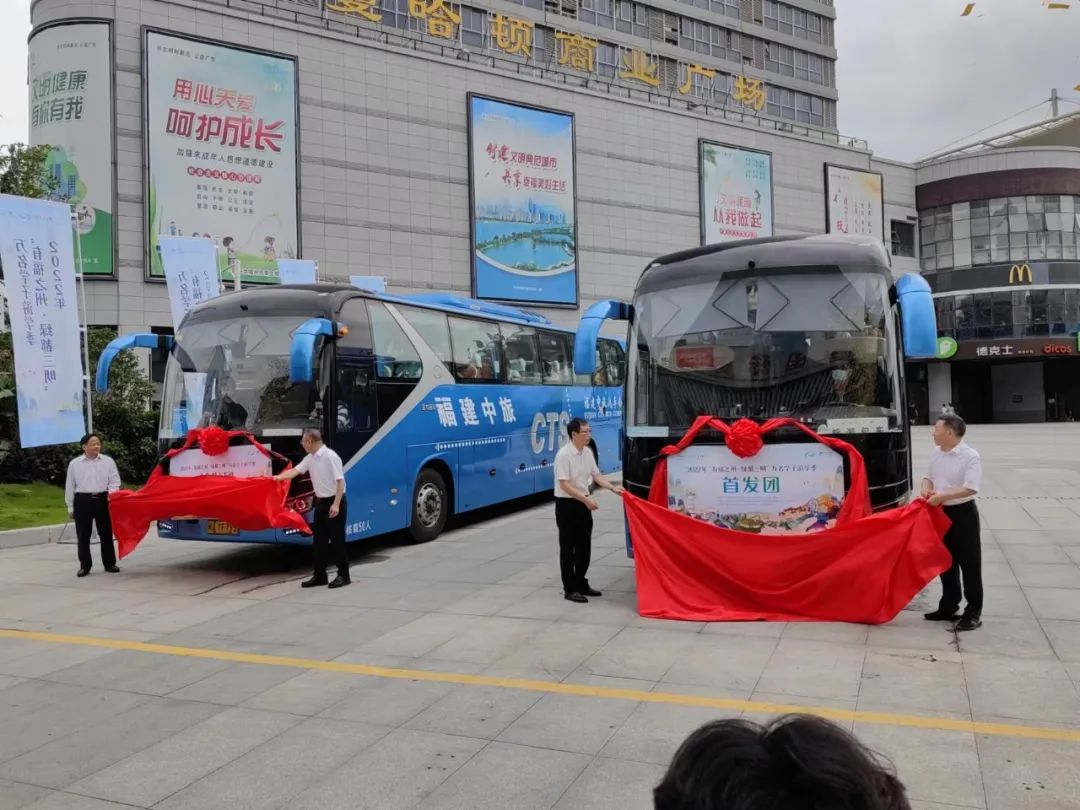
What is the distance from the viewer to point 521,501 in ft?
55.9

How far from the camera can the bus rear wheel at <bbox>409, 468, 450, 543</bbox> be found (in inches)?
466

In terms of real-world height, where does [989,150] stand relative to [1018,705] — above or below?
above

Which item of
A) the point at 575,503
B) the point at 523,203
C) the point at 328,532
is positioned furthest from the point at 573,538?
the point at 523,203

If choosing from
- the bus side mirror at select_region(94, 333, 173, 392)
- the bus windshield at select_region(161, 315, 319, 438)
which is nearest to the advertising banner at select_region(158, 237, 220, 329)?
the bus side mirror at select_region(94, 333, 173, 392)

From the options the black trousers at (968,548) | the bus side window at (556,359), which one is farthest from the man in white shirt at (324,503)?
the bus side window at (556,359)

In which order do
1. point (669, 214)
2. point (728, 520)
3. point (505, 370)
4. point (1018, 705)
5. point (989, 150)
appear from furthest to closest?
point (989, 150) → point (669, 214) → point (505, 370) → point (728, 520) → point (1018, 705)

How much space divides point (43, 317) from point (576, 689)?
11.5 meters

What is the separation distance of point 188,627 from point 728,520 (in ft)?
15.7

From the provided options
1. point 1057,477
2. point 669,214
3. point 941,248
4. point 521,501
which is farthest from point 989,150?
point 521,501

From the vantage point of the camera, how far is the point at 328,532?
30.1ft

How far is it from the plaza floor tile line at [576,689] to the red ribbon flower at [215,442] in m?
2.73

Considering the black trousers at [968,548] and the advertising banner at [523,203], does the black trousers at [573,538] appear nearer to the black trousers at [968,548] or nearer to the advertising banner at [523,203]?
the black trousers at [968,548]

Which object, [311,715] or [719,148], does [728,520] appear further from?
[719,148]

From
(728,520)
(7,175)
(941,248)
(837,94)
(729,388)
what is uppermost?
(837,94)
